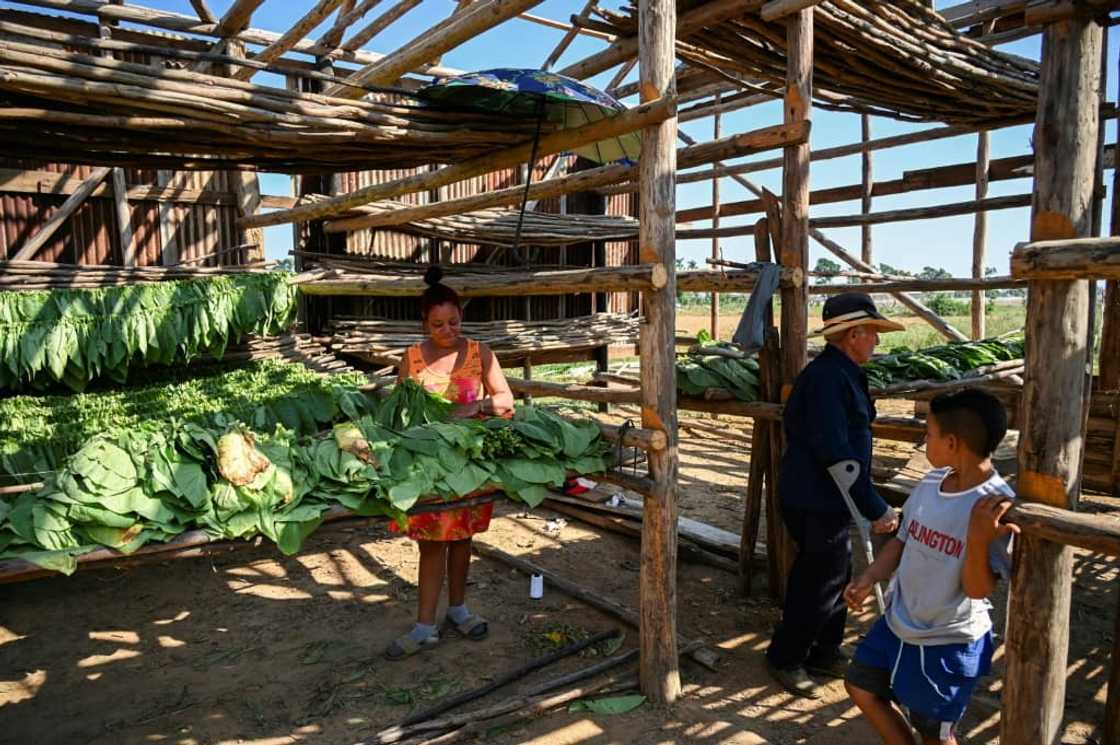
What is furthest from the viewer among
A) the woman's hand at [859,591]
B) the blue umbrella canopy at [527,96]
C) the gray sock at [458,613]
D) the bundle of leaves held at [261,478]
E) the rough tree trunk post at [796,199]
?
the gray sock at [458,613]

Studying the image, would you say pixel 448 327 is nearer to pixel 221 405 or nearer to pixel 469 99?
pixel 469 99

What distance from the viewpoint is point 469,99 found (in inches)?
122

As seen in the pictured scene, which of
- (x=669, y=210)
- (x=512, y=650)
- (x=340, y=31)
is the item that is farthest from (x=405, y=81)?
(x=512, y=650)

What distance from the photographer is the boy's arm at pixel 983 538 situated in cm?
215

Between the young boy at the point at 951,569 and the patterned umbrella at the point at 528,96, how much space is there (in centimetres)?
193

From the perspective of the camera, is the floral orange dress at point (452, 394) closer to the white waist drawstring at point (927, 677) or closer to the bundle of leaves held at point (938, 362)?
the white waist drawstring at point (927, 677)

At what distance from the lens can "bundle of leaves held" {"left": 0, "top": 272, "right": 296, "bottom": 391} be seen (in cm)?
405

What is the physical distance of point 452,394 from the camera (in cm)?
375

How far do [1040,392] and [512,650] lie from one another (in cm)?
297

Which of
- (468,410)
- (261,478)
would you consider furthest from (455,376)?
(261,478)

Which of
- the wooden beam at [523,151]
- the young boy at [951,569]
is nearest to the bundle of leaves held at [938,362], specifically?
the young boy at [951,569]

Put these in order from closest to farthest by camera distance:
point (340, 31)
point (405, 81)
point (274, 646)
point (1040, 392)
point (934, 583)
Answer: point (1040, 392)
point (934, 583)
point (274, 646)
point (340, 31)
point (405, 81)

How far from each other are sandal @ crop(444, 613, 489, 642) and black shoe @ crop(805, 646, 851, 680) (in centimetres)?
185

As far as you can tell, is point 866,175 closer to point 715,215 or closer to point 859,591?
point 715,215
